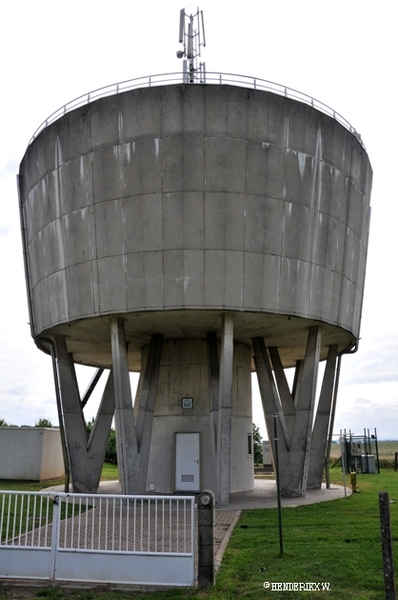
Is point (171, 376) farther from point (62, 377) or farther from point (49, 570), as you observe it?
point (49, 570)

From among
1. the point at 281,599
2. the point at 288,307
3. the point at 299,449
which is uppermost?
the point at 288,307

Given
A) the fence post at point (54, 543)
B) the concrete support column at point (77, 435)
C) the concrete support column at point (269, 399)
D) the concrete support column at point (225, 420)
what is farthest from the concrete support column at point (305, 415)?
the fence post at point (54, 543)

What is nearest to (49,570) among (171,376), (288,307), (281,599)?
(281,599)

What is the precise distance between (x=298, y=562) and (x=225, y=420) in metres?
9.51

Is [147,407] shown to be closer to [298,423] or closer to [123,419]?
[123,419]

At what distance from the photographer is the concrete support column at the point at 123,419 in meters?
19.6

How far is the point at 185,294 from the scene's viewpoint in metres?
18.8

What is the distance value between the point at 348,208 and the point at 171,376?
32.5 feet

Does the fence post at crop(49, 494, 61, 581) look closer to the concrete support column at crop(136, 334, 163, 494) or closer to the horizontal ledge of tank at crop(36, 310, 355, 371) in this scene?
the horizontal ledge of tank at crop(36, 310, 355, 371)

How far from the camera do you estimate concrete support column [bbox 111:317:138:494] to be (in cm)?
1959

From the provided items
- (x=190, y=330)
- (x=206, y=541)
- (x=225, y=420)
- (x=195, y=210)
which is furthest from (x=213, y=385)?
(x=206, y=541)

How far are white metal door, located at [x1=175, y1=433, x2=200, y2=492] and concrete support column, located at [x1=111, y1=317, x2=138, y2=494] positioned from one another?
3510 millimetres

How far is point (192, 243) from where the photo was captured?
61.6ft

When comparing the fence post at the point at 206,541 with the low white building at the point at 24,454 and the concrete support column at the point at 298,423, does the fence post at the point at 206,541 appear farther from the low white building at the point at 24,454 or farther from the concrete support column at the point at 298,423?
the low white building at the point at 24,454
